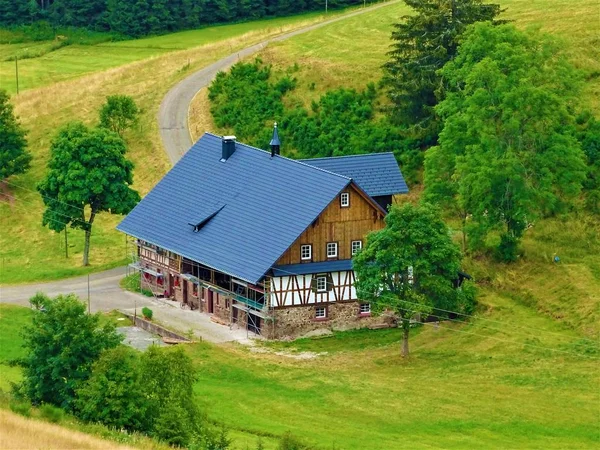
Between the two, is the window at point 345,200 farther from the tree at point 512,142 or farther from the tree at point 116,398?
the tree at point 116,398

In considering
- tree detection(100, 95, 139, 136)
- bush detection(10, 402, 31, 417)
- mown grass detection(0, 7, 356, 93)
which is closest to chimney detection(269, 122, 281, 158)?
bush detection(10, 402, 31, 417)

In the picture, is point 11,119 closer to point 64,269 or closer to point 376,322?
point 64,269

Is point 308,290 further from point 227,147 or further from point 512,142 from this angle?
point 512,142

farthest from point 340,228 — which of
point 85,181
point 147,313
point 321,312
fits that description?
point 85,181

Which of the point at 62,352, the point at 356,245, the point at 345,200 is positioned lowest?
the point at 356,245

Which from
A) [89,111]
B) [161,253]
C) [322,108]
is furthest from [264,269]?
[89,111]

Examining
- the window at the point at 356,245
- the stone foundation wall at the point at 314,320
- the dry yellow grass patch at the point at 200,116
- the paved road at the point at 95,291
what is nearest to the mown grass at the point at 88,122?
the paved road at the point at 95,291

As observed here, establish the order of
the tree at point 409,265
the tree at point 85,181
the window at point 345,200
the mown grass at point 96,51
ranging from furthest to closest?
the mown grass at point 96,51 < the tree at point 85,181 < the window at point 345,200 < the tree at point 409,265
